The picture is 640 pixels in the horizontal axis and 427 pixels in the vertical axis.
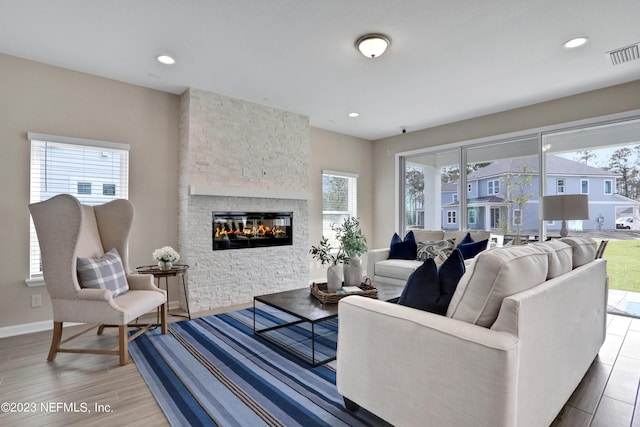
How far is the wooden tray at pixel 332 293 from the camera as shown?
2.81 m

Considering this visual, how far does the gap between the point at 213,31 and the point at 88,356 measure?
9.47ft

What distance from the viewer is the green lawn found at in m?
3.95

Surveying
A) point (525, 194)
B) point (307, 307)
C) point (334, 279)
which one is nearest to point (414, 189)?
point (525, 194)

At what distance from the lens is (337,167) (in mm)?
6000

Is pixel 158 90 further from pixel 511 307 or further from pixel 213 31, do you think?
pixel 511 307

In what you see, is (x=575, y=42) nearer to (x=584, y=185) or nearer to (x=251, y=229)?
(x=584, y=185)

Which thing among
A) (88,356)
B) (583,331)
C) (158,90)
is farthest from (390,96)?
(88,356)

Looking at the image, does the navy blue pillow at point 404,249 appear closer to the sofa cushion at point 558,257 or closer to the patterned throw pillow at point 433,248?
the patterned throw pillow at point 433,248

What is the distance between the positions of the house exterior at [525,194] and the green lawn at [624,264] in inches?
10.4

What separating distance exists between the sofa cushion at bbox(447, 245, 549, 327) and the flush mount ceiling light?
210 centimetres

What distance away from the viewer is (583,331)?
206 centimetres

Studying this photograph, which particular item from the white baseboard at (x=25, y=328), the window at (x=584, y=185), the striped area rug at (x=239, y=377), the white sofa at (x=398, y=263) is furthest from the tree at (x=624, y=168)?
the white baseboard at (x=25, y=328)

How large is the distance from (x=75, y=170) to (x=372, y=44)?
10.9 ft

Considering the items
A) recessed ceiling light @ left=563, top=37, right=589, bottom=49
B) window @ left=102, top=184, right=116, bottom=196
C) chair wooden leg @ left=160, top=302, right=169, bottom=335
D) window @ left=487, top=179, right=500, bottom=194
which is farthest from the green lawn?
window @ left=102, top=184, right=116, bottom=196
